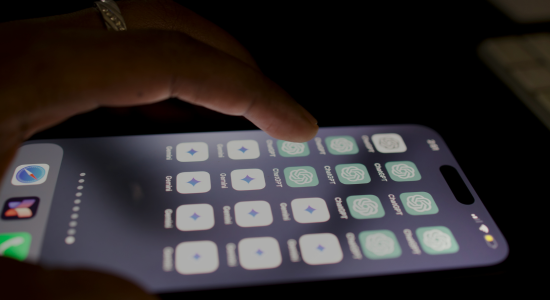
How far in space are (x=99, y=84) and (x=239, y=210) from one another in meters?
0.21

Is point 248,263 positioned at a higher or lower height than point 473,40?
lower

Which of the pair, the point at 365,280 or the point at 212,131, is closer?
the point at 365,280

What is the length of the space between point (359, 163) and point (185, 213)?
0.25 m

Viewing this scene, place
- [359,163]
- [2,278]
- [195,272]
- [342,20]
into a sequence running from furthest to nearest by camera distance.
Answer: [342,20], [359,163], [195,272], [2,278]

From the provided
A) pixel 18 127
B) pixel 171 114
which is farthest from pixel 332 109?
pixel 18 127

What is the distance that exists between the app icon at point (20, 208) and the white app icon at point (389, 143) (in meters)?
0.45

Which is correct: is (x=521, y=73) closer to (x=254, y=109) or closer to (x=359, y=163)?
(x=359, y=163)

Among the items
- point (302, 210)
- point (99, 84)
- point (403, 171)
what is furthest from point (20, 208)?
point (403, 171)

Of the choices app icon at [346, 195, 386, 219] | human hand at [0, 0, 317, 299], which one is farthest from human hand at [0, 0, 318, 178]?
app icon at [346, 195, 386, 219]

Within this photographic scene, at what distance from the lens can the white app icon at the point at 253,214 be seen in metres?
0.46

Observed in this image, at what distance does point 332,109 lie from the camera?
60 centimetres

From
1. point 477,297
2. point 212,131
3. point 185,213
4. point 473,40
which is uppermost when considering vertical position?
point 473,40

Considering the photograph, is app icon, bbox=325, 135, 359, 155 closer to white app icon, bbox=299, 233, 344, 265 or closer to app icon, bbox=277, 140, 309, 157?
app icon, bbox=277, 140, 309, 157

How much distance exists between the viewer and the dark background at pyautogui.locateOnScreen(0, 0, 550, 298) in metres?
0.54
